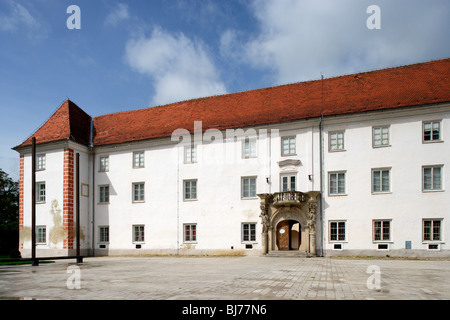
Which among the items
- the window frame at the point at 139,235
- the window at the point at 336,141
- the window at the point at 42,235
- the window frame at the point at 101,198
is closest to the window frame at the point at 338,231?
the window at the point at 336,141

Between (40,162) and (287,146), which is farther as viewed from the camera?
(40,162)

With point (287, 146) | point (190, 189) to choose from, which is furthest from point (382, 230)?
point (190, 189)

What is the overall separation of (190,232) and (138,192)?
5500 mm

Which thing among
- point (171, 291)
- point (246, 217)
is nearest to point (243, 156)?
point (246, 217)

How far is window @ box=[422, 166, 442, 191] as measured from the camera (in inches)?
947

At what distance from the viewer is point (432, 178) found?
2411 centimetres

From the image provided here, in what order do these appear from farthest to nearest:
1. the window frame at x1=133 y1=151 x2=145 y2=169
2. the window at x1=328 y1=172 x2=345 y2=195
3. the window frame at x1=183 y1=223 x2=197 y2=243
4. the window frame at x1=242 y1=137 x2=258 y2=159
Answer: the window frame at x1=133 y1=151 x2=145 y2=169
the window frame at x1=183 y1=223 x2=197 y2=243
the window frame at x1=242 y1=137 x2=258 y2=159
the window at x1=328 y1=172 x2=345 y2=195

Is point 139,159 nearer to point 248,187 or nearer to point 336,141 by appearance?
point 248,187

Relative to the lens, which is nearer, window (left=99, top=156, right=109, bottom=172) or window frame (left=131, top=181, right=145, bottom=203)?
window frame (left=131, top=181, right=145, bottom=203)

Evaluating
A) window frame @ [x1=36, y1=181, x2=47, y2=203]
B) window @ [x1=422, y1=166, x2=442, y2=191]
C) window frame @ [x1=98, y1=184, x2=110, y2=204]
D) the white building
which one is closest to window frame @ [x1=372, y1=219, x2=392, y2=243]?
the white building

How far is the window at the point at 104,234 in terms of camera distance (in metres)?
32.7

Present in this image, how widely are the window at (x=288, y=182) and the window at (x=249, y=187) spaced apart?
6.80 feet

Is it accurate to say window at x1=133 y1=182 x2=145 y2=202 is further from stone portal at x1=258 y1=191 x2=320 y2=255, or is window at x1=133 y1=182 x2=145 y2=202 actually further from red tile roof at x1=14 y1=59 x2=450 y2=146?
Result: stone portal at x1=258 y1=191 x2=320 y2=255

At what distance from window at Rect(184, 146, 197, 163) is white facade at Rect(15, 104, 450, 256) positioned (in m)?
0.26
